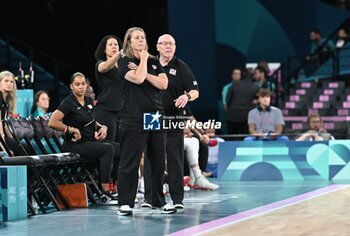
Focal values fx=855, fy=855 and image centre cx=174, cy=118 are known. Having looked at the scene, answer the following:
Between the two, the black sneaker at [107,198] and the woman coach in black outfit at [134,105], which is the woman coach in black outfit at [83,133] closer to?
the black sneaker at [107,198]

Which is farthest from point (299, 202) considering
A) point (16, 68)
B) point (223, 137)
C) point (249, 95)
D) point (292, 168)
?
point (16, 68)

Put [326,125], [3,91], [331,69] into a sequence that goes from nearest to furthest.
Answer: [3,91] < [326,125] < [331,69]

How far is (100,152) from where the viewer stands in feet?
31.9

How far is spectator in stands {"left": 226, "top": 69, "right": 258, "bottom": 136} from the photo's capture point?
15.8m

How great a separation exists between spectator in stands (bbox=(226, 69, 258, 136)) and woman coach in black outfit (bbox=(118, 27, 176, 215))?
292 inches

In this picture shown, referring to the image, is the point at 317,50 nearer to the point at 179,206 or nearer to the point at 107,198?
the point at 107,198

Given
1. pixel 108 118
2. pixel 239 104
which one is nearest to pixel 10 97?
pixel 108 118

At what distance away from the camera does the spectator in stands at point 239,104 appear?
623 inches

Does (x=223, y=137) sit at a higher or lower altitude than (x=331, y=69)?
lower

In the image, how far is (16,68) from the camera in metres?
20.2

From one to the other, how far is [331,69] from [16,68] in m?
7.88

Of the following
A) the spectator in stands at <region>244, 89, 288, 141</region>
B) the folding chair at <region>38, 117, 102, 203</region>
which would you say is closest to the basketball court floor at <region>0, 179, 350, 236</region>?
the folding chair at <region>38, 117, 102, 203</region>

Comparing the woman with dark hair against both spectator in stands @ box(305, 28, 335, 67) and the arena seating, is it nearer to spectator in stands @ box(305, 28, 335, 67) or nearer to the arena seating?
the arena seating

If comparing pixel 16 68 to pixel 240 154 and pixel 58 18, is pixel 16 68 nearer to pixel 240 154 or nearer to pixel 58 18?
pixel 58 18
